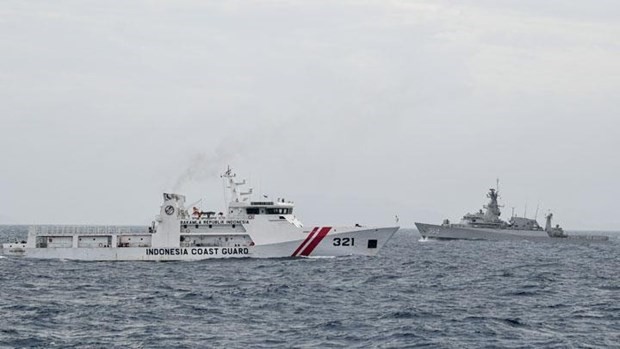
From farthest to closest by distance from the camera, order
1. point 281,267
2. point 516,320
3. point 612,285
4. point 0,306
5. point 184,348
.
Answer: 1. point 281,267
2. point 612,285
3. point 0,306
4. point 516,320
5. point 184,348

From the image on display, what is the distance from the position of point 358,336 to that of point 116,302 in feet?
48.7

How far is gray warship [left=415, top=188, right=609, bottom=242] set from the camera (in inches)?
5827

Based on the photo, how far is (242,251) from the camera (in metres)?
68.4

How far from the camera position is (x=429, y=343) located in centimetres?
3067

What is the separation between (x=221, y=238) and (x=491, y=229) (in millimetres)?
86734

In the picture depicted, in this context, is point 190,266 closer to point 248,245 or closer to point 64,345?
point 248,245

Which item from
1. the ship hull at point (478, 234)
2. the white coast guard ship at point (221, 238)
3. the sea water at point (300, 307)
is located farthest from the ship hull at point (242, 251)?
the ship hull at point (478, 234)

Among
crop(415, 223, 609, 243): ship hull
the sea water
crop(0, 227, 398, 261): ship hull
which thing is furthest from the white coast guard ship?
crop(415, 223, 609, 243): ship hull

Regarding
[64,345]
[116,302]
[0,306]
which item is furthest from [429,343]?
[0,306]

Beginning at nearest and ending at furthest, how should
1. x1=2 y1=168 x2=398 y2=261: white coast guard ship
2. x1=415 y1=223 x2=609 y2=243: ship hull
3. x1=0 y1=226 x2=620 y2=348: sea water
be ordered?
x1=0 y1=226 x2=620 y2=348: sea water < x1=2 y1=168 x2=398 y2=261: white coast guard ship < x1=415 y1=223 x2=609 y2=243: ship hull

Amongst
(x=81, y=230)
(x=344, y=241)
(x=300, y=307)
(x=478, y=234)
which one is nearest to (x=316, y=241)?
(x=344, y=241)

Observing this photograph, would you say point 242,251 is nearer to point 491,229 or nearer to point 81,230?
point 81,230

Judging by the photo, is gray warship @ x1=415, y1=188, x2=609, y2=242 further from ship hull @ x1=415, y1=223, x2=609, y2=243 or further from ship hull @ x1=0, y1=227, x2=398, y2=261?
ship hull @ x1=0, y1=227, x2=398, y2=261

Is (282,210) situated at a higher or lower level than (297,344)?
higher
